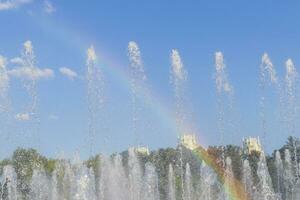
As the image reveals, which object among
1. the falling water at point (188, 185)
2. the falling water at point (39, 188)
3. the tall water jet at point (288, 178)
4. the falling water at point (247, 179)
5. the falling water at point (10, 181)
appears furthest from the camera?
the falling water at point (10, 181)

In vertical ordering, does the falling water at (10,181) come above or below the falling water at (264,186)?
above

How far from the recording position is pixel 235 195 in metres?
65.2

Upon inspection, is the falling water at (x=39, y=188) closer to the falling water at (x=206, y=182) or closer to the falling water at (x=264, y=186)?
the falling water at (x=206, y=182)

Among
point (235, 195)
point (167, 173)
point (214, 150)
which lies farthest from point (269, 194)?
point (214, 150)

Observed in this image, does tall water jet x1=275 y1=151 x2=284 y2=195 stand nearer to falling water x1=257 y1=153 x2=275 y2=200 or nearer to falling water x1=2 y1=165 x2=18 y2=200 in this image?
falling water x1=257 y1=153 x2=275 y2=200

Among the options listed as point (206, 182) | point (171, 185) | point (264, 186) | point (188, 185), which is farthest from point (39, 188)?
point (264, 186)

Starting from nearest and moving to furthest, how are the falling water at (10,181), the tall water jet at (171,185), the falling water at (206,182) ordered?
the falling water at (206,182)
the falling water at (10,181)
the tall water jet at (171,185)

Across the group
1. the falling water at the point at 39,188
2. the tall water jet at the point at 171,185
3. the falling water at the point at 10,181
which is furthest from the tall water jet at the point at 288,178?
the falling water at the point at 10,181

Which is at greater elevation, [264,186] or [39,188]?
[39,188]

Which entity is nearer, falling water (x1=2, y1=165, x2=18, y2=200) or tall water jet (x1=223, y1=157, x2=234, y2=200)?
tall water jet (x1=223, y1=157, x2=234, y2=200)

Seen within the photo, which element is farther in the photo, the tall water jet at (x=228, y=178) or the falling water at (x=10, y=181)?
the falling water at (x=10, y=181)

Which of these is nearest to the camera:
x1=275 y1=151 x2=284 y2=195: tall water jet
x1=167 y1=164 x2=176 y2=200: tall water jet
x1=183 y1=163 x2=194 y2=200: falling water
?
x1=183 y1=163 x2=194 y2=200: falling water

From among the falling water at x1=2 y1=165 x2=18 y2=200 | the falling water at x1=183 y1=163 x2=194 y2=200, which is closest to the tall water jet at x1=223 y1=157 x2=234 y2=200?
the falling water at x1=183 y1=163 x2=194 y2=200

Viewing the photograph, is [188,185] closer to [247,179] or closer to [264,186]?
[247,179]
